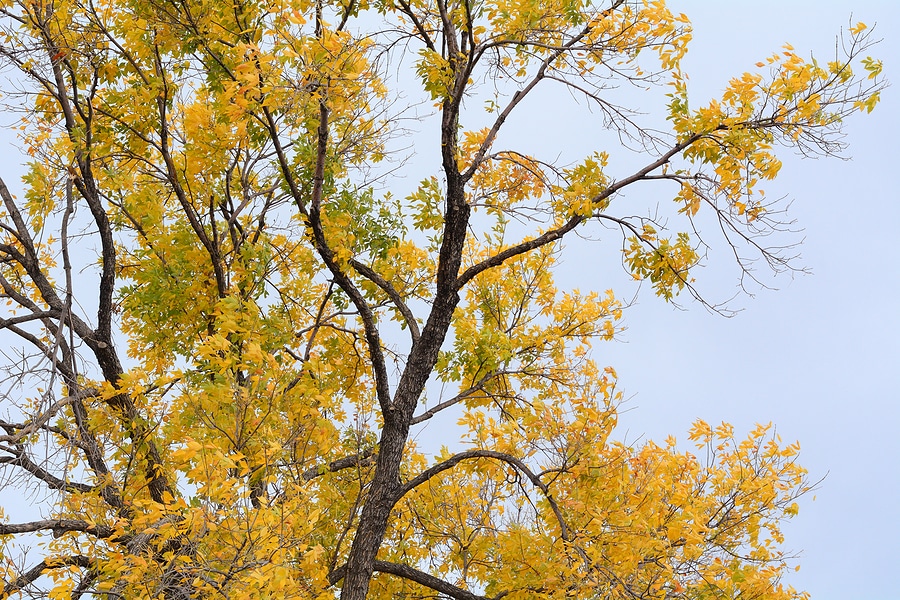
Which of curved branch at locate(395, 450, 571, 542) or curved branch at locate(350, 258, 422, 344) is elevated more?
curved branch at locate(350, 258, 422, 344)

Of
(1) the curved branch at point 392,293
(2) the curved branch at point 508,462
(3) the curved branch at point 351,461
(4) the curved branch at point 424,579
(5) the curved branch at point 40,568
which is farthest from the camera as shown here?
(3) the curved branch at point 351,461

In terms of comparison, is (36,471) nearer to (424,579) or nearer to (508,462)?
(424,579)

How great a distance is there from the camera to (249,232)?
945cm

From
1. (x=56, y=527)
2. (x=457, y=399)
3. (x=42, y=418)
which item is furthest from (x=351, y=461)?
(x=42, y=418)

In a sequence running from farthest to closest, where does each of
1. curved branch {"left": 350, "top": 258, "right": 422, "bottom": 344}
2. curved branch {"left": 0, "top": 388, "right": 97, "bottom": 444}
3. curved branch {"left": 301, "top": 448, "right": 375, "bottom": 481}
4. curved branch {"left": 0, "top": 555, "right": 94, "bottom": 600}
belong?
curved branch {"left": 301, "top": 448, "right": 375, "bottom": 481} < curved branch {"left": 350, "top": 258, "right": 422, "bottom": 344} < curved branch {"left": 0, "top": 555, "right": 94, "bottom": 600} < curved branch {"left": 0, "top": 388, "right": 97, "bottom": 444}

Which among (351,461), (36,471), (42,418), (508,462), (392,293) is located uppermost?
(392,293)

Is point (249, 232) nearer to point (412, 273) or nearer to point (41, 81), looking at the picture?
point (412, 273)

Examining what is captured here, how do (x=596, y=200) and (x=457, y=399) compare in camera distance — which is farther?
(x=457, y=399)

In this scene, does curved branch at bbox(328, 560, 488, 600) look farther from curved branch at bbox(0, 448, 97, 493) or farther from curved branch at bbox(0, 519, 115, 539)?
curved branch at bbox(0, 448, 97, 493)

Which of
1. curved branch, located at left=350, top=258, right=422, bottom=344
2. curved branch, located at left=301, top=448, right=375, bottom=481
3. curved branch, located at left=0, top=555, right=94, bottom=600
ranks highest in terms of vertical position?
curved branch, located at left=350, top=258, right=422, bottom=344

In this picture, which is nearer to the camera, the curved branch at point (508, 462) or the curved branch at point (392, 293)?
the curved branch at point (508, 462)

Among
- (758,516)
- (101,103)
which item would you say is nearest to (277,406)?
(101,103)

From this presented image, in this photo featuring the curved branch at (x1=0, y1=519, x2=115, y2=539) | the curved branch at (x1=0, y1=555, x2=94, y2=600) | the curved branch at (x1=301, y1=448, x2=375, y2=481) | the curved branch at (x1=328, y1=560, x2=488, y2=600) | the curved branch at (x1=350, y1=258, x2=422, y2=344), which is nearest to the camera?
the curved branch at (x1=0, y1=555, x2=94, y2=600)

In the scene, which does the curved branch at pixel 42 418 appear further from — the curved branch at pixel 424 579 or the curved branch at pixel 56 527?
the curved branch at pixel 424 579
